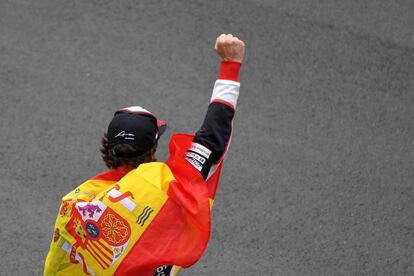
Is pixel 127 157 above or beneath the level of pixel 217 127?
beneath

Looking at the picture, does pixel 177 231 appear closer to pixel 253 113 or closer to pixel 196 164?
pixel 196 164

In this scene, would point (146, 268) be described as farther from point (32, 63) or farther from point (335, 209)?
point (32, 63)

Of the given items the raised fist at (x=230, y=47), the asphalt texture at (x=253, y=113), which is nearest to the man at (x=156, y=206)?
the raised fist at (x=230, y=47)

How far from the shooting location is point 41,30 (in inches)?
224

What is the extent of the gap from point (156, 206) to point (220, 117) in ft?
1.33

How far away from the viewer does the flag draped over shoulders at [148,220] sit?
2.64 meters

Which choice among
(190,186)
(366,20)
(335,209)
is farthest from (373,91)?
(190,186)

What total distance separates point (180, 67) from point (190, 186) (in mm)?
3001

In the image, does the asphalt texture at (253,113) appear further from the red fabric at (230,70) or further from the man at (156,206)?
the red fabric at (230,70)

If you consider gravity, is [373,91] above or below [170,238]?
below

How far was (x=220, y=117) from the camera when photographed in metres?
2.69

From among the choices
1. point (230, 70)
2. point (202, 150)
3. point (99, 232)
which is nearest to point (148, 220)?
point (99, 232)

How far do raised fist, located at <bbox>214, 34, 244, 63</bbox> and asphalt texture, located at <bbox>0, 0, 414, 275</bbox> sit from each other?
7.07 feet

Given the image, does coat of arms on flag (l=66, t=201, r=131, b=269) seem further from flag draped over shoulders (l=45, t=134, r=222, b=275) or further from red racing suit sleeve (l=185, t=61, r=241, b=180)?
red racing suit sleeve (l=185, t=61, r=241, b=180)
